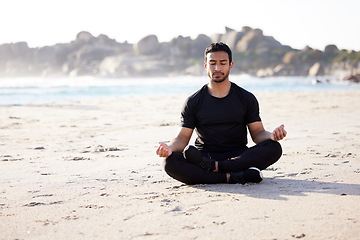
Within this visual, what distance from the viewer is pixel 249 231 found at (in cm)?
232

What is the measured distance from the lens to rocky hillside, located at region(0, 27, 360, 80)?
312 ft

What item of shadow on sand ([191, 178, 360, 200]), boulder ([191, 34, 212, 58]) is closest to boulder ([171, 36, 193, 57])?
boulder ([191, 34, 212, 58])

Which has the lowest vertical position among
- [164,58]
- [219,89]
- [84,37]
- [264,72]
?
[219,89]

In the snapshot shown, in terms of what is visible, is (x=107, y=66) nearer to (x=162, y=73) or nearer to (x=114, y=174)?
(x=162, y=73)

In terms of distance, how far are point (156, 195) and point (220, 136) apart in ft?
2.91

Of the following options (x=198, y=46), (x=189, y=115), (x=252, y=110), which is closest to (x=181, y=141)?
(x=189, y=115)

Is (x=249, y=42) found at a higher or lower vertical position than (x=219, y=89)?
higher

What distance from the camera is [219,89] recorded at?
374 cm

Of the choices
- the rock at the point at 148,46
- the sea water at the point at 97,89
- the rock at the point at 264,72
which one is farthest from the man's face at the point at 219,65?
the rock at the point at 148,46

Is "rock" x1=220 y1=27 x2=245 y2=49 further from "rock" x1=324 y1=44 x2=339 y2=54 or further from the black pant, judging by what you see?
the black pant

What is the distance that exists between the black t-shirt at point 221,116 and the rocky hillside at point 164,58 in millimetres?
81866

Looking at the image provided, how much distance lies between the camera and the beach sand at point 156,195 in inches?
94.6

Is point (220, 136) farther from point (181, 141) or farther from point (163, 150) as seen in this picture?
point (163, 150)

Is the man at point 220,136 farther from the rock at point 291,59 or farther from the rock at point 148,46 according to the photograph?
the rock at point 148,46
